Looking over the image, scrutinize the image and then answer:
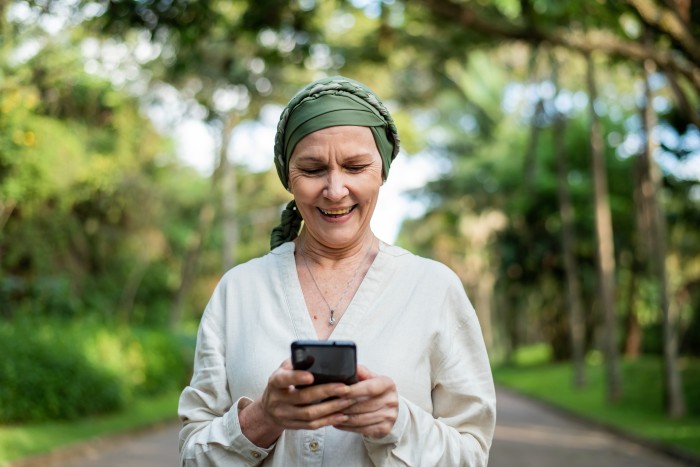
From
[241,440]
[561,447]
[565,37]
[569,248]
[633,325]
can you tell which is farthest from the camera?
[633,325]

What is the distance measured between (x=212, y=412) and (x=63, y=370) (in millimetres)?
14580

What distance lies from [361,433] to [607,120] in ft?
108

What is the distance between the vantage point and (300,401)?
2049 millimetres

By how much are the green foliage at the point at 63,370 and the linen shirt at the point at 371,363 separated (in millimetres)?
12976

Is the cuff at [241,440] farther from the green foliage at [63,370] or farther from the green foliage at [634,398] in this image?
the green foliage at [63,370]

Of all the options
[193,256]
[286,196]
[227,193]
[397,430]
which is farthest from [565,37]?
[286,196]

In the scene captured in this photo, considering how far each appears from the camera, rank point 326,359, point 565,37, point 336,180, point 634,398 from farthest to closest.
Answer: point 634,398, point 565,37, point 336,180, point 326,359

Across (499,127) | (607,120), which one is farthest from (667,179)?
(499,127)

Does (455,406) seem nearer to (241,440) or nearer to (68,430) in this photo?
(241,440)

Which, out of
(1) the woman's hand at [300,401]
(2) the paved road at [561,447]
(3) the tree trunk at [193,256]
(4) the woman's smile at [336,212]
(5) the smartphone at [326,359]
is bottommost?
(2) the paved road at [561,447]

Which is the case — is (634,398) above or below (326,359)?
below

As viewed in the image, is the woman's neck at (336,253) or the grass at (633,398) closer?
the woman's neck at (336,253)

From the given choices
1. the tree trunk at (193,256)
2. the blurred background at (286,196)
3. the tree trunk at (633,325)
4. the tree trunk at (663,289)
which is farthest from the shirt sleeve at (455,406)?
the tree trunk at (633,325)

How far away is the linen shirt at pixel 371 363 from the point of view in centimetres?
230
